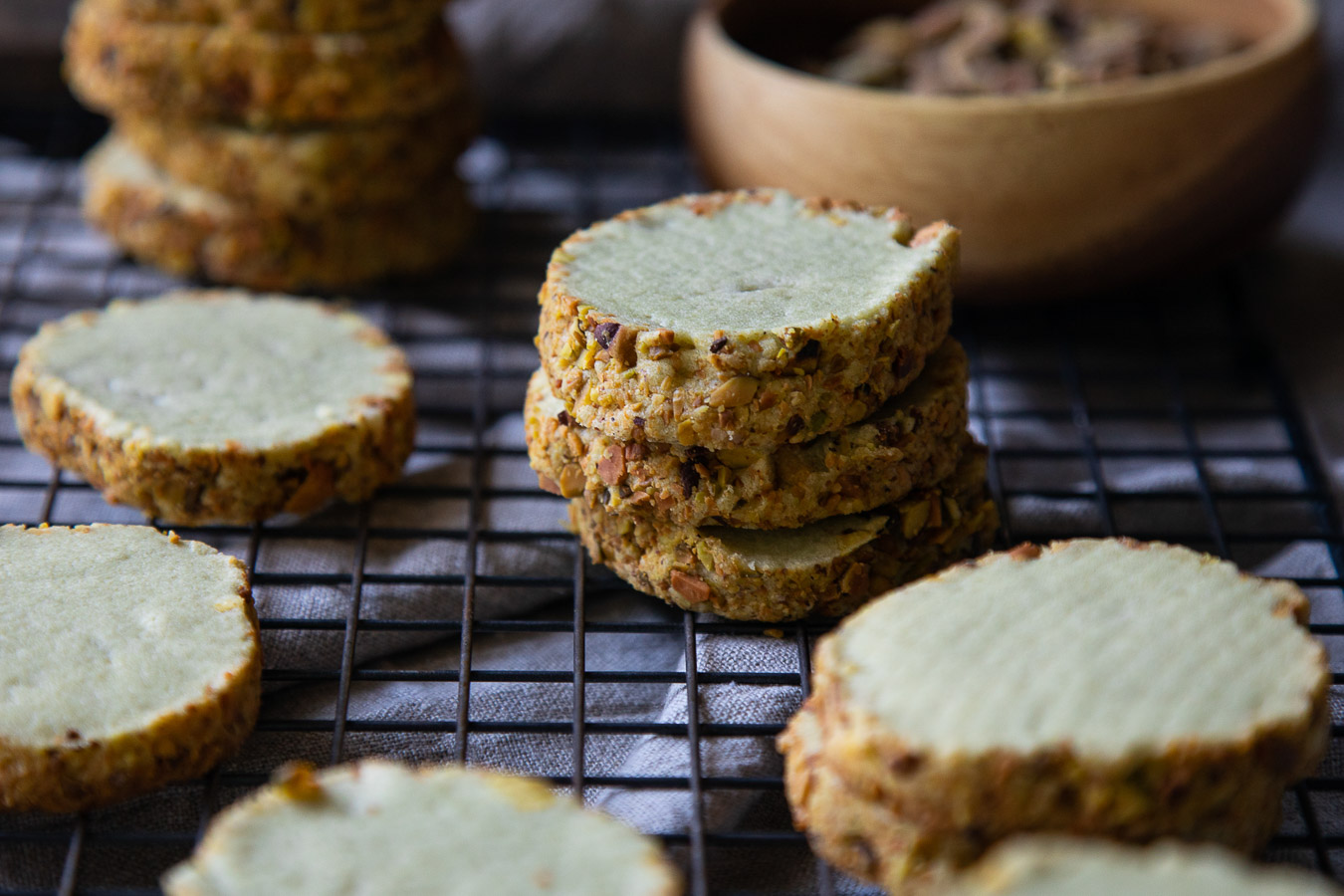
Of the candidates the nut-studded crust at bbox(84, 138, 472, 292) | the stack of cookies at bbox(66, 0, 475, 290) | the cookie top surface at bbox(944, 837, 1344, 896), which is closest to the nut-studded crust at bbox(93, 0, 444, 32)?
the stack of cookies at bbox(66, 0, 475, 290)

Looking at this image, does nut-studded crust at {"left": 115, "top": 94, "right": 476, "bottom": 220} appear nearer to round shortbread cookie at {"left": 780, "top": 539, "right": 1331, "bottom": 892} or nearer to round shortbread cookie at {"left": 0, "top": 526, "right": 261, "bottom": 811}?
round shortbread cookie at {"left": 0, "top": 526, "right": 261, "bottom": 811}

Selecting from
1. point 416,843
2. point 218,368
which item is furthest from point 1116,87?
point 416,843

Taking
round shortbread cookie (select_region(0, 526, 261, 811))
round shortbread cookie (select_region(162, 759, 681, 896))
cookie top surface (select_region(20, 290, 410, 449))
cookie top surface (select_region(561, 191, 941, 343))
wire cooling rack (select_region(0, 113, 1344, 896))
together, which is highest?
cookie top surface (select_region(561, 191, 941, 343))

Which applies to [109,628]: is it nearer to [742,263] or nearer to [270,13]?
[742,263]

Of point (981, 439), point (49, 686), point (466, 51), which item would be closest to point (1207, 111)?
point (981, 439)

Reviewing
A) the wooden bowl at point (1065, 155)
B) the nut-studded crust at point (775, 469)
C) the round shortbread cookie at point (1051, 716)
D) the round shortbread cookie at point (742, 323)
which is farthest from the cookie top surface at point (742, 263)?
the wooden bowl at point (1065, 155)

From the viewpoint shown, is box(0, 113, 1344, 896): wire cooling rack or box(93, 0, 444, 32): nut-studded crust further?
box(93, 0, 444, 32): nut-studded crust
